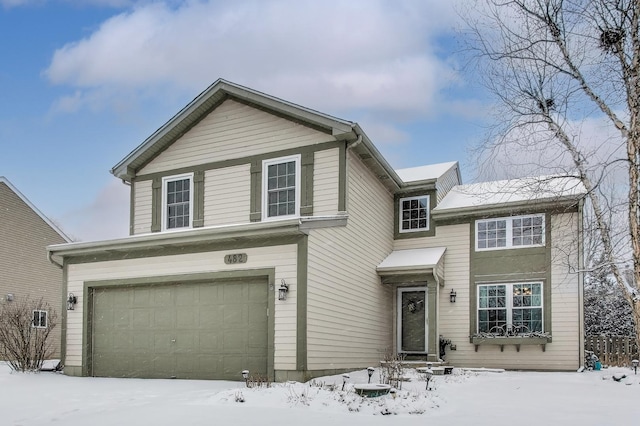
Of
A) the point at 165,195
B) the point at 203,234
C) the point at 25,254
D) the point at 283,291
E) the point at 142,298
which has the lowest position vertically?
the point at 142,298

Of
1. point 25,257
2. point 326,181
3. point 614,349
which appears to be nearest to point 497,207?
point 326,181

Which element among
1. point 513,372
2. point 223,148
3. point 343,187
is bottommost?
point 513,372

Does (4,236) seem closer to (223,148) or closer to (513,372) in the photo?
(223,148)

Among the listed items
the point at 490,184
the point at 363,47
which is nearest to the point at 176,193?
the point at 363,47

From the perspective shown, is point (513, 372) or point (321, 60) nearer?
point (513, 372)

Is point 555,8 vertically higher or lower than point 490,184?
higher

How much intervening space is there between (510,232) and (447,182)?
9.92 ft

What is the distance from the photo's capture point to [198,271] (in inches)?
520

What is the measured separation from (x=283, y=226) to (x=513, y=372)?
763 cm

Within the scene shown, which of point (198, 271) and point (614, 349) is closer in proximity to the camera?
point (198, 271)

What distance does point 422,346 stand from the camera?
17359mm

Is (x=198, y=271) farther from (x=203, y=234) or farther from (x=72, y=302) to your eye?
(x=72, y=302)

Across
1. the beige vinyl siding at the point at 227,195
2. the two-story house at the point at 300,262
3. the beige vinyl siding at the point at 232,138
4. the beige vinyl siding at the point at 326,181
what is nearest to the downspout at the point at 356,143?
the two-story house at the point at 300,262

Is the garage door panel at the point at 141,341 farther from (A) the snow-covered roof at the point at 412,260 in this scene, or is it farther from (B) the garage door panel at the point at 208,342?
(A) the snow-covered roof at the point at 412,260
